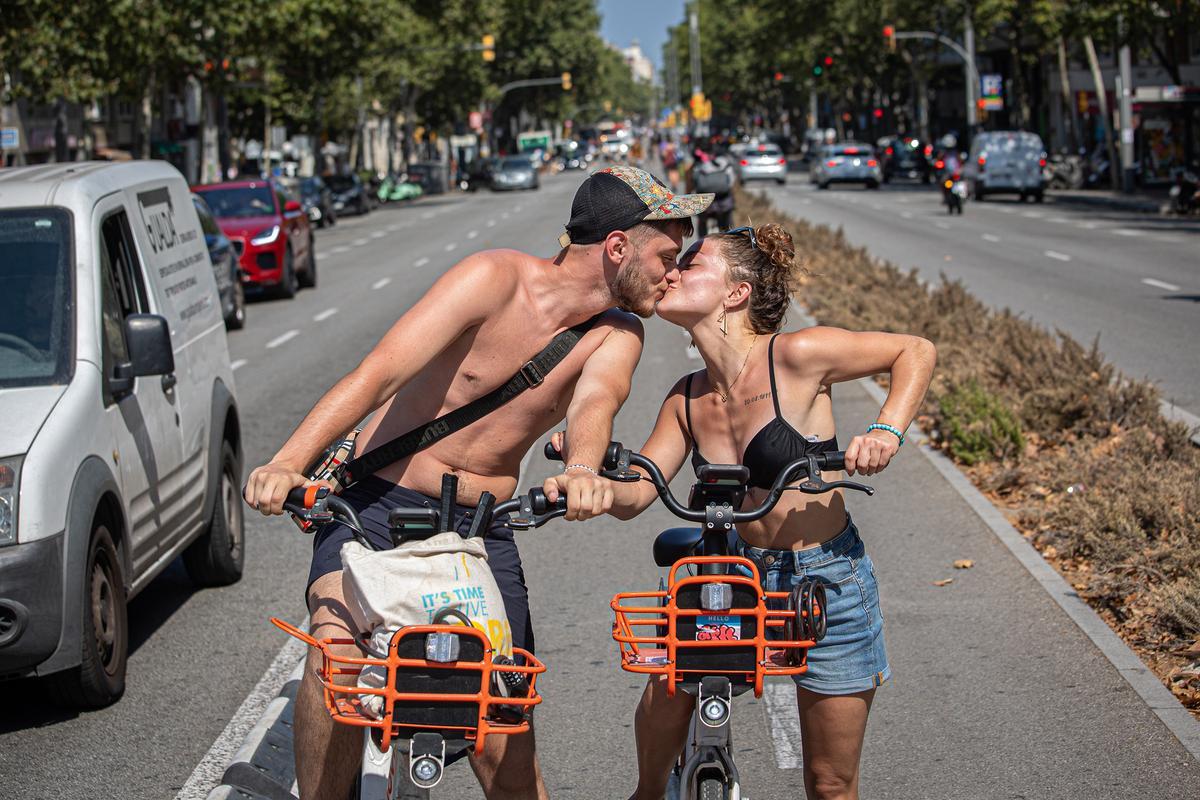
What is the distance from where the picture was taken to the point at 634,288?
3689 mm

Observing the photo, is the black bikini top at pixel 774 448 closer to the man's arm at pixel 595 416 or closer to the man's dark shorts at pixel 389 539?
the man's arm at pixel 595 416

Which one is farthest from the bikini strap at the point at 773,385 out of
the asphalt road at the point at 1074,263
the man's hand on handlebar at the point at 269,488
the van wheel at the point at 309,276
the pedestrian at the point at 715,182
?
the van wheel at the point at 309,276

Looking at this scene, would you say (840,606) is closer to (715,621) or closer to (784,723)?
(715,621)

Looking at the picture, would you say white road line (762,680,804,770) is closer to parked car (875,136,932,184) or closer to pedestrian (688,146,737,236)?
pedestrian (688,146,737,236)

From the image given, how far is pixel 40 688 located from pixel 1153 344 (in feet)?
39.7

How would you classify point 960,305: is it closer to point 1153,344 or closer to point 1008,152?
point 1153,344

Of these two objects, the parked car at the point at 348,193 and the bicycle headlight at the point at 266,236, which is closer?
the bicycle headlight at the point at 266,236

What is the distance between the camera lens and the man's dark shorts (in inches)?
142

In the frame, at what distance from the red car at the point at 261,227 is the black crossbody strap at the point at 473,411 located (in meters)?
20.2

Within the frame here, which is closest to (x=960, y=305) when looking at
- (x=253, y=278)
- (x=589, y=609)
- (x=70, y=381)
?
(x=589, y=609)

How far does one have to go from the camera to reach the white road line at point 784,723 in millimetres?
5327

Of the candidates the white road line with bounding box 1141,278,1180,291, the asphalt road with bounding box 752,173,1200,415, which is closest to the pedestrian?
the asphalt road with bounding box 752,173,1200,415

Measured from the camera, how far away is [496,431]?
12.6 ft

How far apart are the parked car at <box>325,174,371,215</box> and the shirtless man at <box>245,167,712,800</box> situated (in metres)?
55.5
